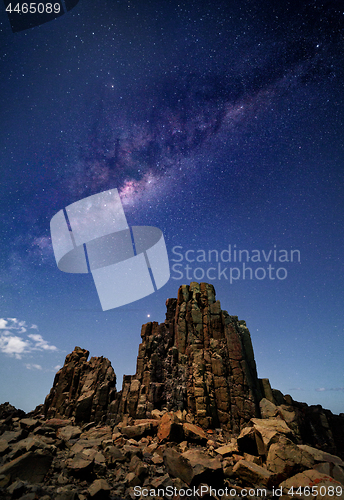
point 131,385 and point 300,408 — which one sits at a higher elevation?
point 131,385

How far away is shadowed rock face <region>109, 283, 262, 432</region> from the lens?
17.0m

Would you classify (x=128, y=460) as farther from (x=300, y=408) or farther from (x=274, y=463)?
(x=300, y=408)

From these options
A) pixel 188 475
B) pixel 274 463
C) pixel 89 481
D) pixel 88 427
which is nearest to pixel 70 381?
pixel 88 427

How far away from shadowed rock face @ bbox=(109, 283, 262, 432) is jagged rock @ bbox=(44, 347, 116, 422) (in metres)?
2.36

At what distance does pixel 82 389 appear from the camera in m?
26.2

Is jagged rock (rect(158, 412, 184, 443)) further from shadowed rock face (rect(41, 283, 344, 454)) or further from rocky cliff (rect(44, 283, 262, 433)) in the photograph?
rocky cliff (rect(44, 283, 262, 433))

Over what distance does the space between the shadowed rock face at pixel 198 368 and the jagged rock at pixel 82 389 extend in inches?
92.8

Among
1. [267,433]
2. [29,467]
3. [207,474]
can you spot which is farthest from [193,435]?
[29,467]

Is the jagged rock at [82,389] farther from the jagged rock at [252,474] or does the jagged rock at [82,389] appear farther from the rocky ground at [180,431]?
the jagged rock at [252,474]

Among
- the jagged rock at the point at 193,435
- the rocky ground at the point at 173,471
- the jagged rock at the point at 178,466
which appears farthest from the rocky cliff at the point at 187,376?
the jagged rock at the point at 178,466

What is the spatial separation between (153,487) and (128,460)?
2783 millimetres

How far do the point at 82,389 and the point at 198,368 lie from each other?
17.7 metres

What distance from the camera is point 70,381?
30.0 metres

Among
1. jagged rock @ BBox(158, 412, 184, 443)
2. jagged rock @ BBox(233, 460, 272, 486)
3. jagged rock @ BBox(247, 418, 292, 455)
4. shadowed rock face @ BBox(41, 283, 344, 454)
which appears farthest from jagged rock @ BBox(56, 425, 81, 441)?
jagged rock @ BBox(247, 418, 292, 455)
